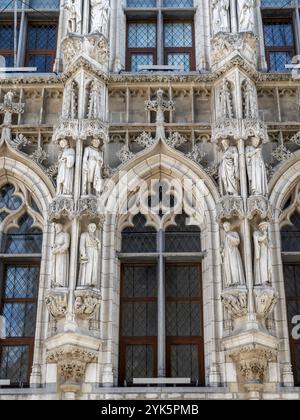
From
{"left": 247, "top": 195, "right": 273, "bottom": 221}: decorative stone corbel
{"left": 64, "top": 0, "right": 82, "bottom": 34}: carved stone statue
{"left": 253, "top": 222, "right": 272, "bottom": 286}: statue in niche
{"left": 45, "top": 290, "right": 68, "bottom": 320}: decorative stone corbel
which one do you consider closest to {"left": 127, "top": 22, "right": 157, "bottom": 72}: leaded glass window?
{"left": 64, "top": 0, "right": 82, "bottom": 34}: carved stone statue

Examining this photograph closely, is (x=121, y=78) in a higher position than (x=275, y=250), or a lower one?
higher

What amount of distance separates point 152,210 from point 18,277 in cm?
320

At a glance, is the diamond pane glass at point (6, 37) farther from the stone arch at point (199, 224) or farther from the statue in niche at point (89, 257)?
the statue in niche at point (89, 257)

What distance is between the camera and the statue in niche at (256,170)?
15156 mm

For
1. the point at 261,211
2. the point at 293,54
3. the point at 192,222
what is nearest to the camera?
the point at 261,211

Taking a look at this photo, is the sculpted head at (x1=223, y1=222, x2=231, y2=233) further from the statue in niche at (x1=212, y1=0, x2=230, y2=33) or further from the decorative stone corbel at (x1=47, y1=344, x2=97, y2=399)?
the statue in niche at (x1=212, y1=0, x2=230, y2=33)

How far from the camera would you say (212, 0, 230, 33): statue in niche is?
17.4m

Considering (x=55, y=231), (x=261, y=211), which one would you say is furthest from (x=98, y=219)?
(x=261, y=211)

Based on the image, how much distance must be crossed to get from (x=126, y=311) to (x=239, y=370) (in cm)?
263

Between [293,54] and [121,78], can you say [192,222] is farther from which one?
[293,54]

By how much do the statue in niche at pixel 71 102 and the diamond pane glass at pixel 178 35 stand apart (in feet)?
10.1

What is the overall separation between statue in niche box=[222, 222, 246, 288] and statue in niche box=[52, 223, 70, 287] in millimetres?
3123
